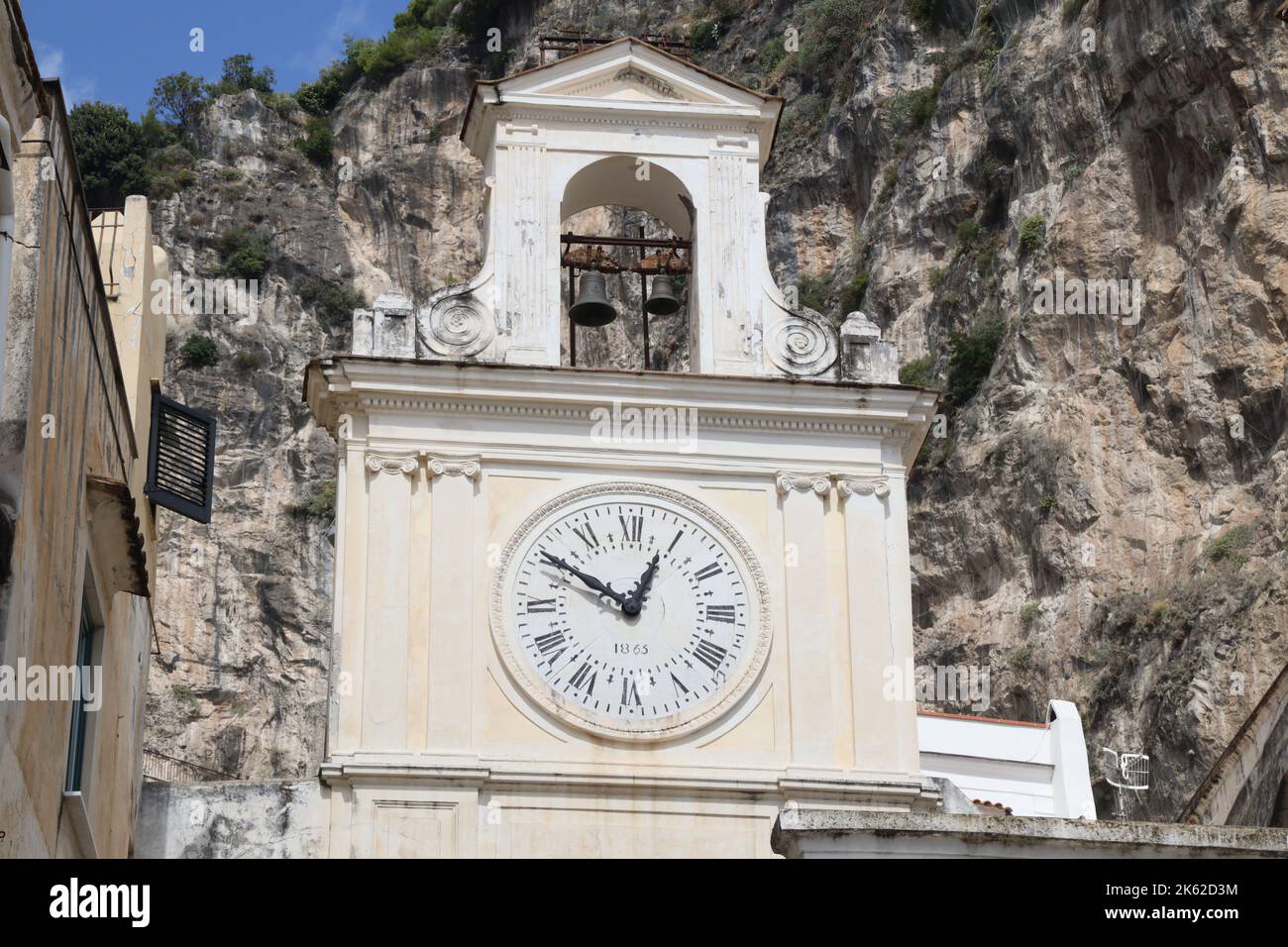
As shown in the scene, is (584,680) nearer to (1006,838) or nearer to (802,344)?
(802,344)

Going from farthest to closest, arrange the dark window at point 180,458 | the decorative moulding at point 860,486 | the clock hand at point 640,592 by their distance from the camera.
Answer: the decorative moulding at point 860,486
the clock hand at point 640,592
the dark window at point 180,458

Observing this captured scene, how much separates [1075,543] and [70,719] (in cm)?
3063

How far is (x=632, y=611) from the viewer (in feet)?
69.6

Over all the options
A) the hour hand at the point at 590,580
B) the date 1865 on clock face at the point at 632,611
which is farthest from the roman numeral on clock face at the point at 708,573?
the hour hand at the point at 590,580

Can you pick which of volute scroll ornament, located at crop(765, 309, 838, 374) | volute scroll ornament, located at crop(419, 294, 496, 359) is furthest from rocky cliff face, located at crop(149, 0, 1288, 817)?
volute scroll ornament, located at crop(419, 294, 496, 359)

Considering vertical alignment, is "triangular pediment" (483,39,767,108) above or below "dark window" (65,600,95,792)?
above

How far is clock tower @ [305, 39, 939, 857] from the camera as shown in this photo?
2050cm

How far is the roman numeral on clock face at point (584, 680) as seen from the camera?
68.9ft

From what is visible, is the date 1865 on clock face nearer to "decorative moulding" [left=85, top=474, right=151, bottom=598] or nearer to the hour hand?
the hour hand

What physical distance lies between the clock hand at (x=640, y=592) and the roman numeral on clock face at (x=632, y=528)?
0.26 m

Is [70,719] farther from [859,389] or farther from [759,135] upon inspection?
[759,135]

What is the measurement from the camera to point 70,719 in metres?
16.1

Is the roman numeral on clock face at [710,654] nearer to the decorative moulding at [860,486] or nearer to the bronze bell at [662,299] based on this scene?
the decorative moulding at [860,486]
